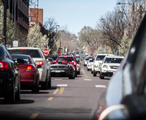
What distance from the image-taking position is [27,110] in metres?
12.1

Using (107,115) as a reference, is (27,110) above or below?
below

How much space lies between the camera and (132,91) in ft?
12.0

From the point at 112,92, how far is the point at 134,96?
0.82m

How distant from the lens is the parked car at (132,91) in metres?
3.38

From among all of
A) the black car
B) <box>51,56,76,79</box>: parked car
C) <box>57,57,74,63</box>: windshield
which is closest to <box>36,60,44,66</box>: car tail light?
the black car

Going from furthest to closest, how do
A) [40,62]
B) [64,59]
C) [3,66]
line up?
[64,59]
[40,62]
[3,66]

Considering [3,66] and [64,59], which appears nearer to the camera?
[3,66]

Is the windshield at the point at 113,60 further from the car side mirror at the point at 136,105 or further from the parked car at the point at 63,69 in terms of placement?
the car side mirror at the point at 136,105

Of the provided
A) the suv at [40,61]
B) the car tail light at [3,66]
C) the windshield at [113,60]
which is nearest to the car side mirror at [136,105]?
the car tail light at [3,66]

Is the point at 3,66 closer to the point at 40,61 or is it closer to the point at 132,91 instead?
the point at 40,61

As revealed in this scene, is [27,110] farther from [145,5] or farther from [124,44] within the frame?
[124,44]

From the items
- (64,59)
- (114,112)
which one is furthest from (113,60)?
(114,112)

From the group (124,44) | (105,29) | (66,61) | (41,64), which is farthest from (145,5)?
(41,64)

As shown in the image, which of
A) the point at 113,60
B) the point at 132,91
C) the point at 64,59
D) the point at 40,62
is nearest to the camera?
the point at 132,91
